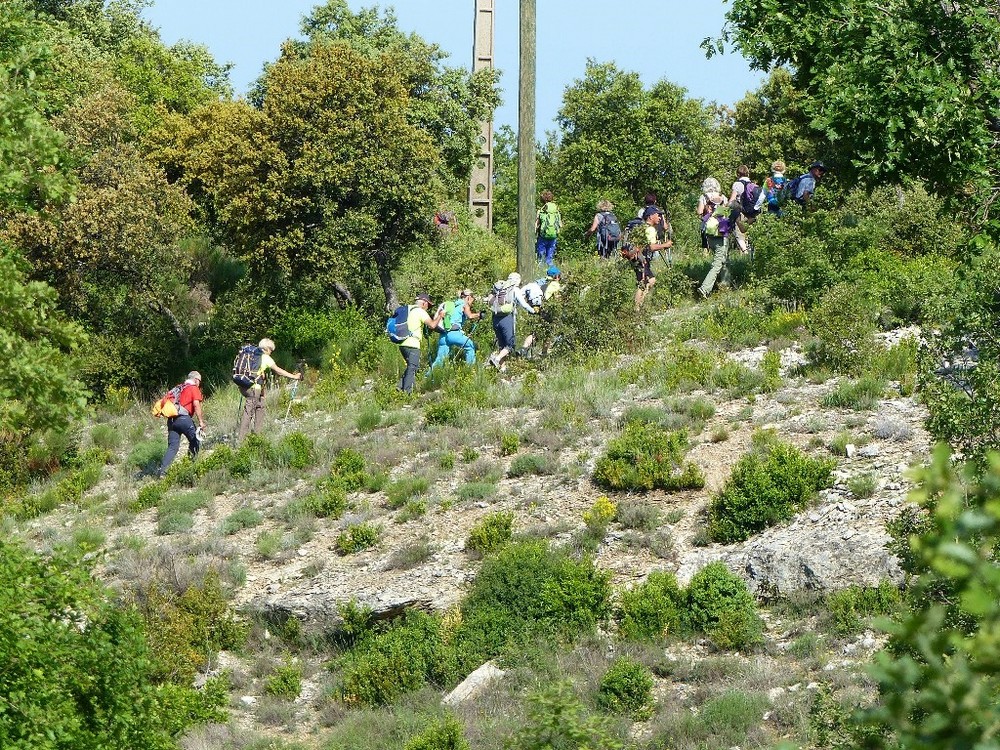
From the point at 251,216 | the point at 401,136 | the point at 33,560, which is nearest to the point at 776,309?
the point at 401,136

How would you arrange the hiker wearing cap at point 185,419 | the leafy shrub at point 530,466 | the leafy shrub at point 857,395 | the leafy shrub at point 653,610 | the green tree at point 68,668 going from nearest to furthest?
the green tree at point 68,668, the leafy shrub at point 653,610, the leafy shrub at point 857,395, the leafy shrub at point 530,466, the hiker wearing cap at point 185,419

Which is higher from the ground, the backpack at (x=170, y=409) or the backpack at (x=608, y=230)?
the backpack at (x=608, y=230)

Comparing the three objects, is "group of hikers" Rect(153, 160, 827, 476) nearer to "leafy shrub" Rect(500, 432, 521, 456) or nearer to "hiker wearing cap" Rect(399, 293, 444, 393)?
"hiker wearing cap" Rect(399, 293, 444, 393)

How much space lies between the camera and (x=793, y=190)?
2361 centimetres

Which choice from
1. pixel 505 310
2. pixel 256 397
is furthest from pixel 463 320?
pixel 256 397

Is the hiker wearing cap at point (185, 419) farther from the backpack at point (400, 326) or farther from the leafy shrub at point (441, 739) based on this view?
the leafy shrub at point (441, 739)

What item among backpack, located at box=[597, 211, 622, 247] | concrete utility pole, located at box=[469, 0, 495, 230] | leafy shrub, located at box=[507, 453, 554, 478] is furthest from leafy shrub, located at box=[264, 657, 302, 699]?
concrete utility pole, located at box=[469, 0, 495, 230]

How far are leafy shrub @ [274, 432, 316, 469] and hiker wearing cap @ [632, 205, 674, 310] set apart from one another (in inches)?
241

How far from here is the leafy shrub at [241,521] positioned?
18406 millimetres

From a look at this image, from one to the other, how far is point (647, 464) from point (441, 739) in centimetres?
531

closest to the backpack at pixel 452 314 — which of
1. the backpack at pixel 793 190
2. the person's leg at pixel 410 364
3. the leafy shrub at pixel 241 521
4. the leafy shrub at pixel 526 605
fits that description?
the person's leg at pixel 410 364

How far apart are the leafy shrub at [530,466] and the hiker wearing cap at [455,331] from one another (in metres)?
3.82

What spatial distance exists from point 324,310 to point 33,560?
15700mm

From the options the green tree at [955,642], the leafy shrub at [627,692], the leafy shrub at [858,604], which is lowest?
the leafy shrub at [627,692]
